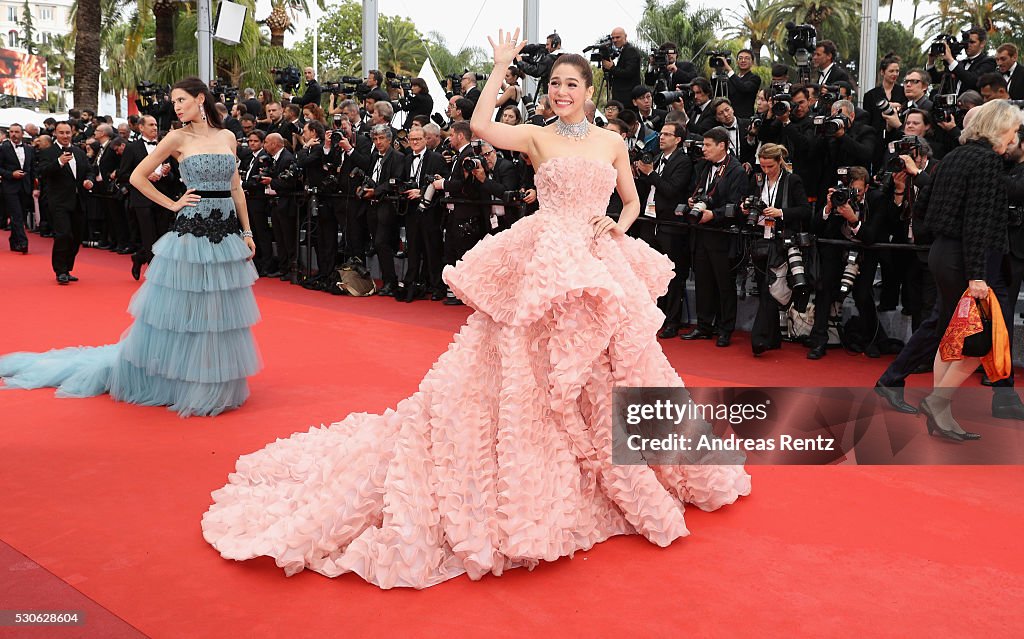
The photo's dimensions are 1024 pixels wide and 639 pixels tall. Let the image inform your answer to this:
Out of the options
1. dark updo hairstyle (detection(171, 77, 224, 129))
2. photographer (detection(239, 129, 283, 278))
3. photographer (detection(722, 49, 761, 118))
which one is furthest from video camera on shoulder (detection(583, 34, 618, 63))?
dark updo hairstyle (detection(171, 77, 224, 129))

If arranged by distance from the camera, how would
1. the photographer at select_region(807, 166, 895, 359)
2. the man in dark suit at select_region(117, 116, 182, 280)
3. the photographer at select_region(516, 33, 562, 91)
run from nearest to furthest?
the photographer at select_region(807, 166, 895, 359) < the photographer at select_region(516, 33, 562, 91) < the man in dark suit at select_region(117, 116, 182, 280)

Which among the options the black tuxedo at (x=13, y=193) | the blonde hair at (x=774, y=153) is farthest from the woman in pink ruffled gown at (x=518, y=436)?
the black tuxedo at (x=13, y=193)

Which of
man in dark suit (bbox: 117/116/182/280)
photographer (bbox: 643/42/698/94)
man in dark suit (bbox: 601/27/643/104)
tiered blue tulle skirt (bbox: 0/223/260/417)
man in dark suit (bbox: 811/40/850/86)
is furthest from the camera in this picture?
man in dark suit (bbox: 117/116/182/280)

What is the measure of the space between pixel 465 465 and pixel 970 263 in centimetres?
281

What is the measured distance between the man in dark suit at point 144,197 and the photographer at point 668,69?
5316 mm

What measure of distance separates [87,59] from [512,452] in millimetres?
19518

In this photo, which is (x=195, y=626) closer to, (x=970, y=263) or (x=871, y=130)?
(x=970, y=263)

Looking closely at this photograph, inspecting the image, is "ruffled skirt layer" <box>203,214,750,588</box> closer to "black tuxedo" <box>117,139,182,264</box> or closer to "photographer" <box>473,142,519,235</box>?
"photographer" <box>473,142,519,235</box>

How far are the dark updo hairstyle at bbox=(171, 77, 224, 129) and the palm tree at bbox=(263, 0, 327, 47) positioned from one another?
25.8 metres

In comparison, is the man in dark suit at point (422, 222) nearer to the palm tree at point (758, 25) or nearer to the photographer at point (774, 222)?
the photographer at point (774, 222)

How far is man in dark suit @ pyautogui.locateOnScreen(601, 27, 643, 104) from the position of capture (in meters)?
10.1

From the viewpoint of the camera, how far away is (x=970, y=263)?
4566 millimetres

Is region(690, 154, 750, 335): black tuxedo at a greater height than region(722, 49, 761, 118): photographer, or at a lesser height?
lesser

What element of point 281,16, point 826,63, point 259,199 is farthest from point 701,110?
point 281,16
